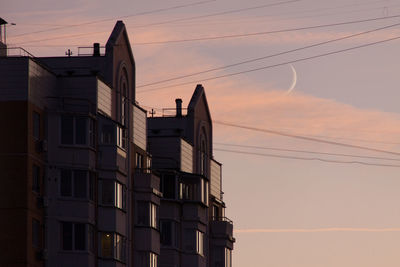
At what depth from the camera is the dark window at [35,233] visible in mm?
92688

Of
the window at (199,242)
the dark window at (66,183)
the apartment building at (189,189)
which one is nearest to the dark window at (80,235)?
the dark window at (66,183)

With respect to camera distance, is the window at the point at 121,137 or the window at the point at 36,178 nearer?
the window at the point at 36,178

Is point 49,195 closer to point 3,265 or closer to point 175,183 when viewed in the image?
point 3,265

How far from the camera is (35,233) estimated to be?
3666 inches

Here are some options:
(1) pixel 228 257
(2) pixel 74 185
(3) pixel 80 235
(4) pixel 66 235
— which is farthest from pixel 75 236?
(1) pixel 228 257

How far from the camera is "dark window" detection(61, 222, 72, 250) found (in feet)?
313

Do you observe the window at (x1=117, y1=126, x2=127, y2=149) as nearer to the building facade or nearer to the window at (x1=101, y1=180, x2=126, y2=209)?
the building facade

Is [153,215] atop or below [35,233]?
atop

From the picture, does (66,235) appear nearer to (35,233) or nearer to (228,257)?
(35,233)

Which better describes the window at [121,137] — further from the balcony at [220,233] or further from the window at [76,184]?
the balcony at [220,233]

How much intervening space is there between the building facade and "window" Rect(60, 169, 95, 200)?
6 centimetres

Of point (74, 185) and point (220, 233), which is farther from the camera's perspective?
point (220, 233)

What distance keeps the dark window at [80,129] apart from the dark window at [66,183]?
189cm

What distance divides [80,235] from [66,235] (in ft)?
3.21
